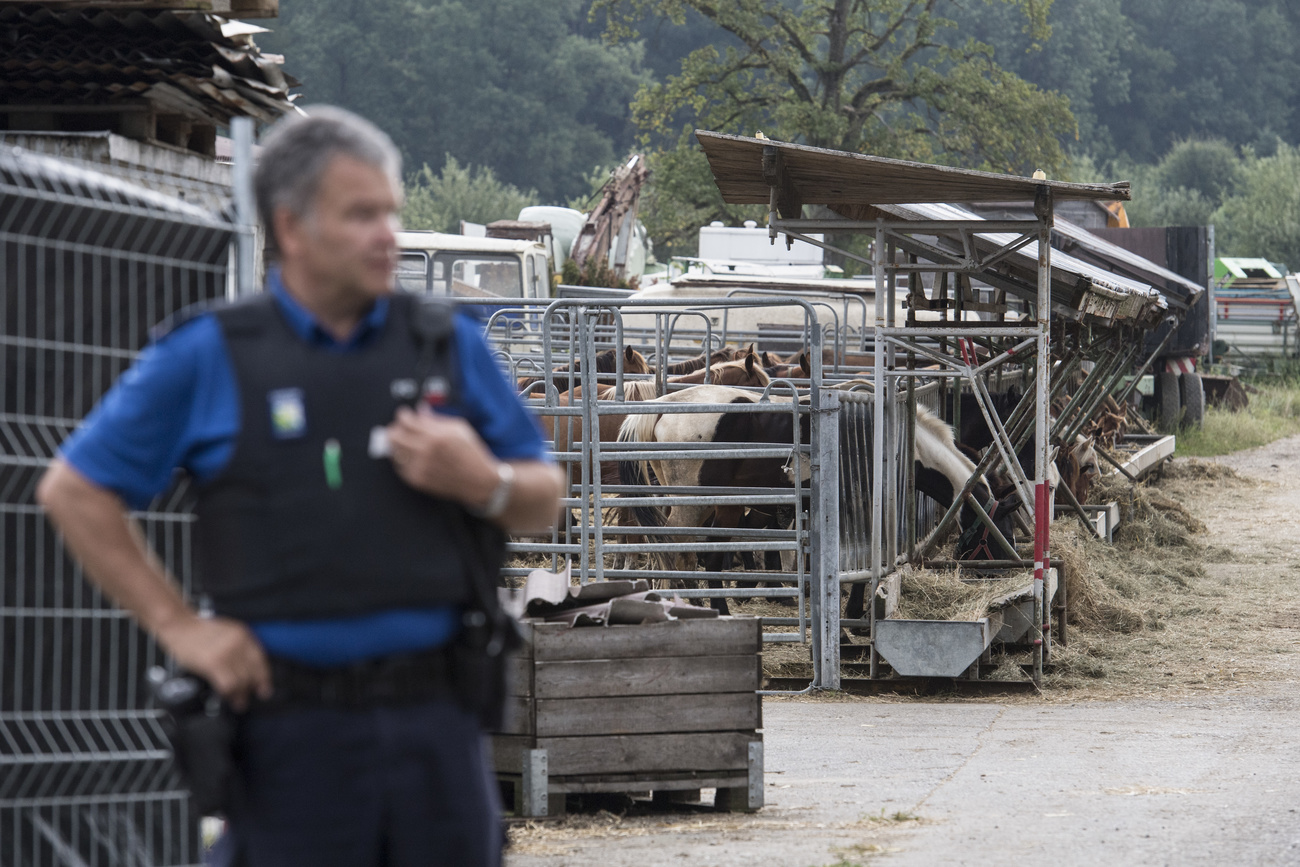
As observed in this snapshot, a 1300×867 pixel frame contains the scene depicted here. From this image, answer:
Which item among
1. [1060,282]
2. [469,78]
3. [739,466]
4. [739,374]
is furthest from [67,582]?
[469,78]

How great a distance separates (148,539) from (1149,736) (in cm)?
525

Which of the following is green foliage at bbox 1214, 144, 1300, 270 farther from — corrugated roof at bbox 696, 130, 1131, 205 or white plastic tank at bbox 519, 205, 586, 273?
corrugated roof at bbox 696, 130, 1131, 205

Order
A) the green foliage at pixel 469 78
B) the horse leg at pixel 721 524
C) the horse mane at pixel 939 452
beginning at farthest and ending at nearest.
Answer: the green foliage at pixel 469 78, the horse leg at pixel 721 524, the horse mane at pixel 939 452

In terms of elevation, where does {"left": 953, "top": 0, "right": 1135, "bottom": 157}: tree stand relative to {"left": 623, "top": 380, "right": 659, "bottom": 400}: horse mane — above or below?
above

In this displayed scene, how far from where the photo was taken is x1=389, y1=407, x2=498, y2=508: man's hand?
87.7 inches

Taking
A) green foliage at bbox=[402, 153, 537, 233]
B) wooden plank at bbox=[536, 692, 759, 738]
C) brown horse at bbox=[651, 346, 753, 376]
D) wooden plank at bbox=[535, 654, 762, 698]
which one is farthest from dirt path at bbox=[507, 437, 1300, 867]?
green foliage at bbox=[402, 153, 537, 233]

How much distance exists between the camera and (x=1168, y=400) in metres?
23.6

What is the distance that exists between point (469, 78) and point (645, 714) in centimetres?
6434

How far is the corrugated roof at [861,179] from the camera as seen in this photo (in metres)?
7.93

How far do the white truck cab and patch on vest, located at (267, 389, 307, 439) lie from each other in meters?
16.5

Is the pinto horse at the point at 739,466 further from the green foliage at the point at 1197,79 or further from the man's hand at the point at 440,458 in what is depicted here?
the green foliage at the point at 1197,79

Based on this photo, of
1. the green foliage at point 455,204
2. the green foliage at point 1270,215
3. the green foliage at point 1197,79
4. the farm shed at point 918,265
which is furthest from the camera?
the green foliage at point 1197,79

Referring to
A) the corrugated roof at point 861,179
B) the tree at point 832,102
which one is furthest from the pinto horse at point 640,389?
the tree at point 832,102

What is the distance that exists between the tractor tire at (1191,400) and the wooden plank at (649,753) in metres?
19.8
